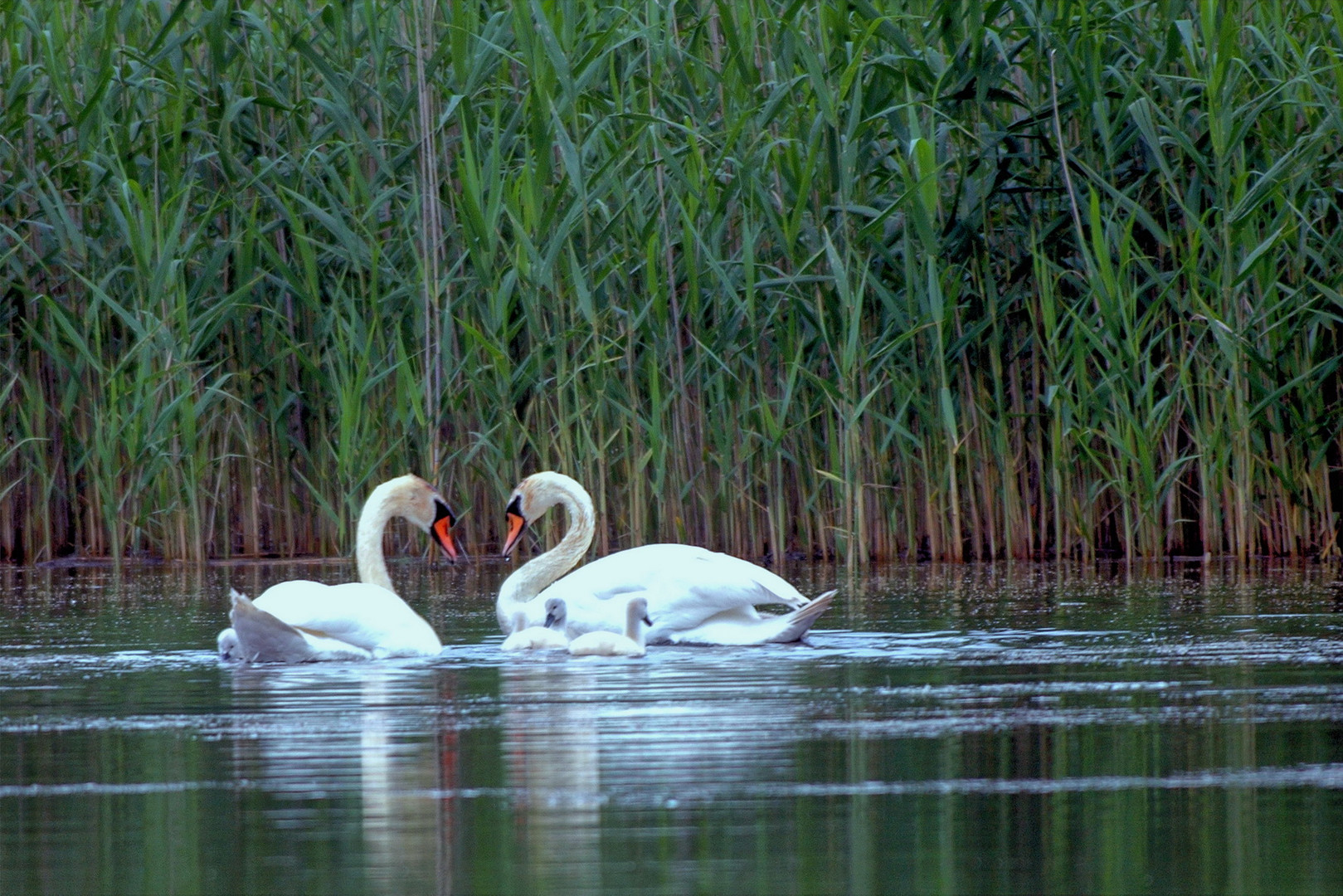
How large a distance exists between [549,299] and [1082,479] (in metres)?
2.60

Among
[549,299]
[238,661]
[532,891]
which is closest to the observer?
[532,891]

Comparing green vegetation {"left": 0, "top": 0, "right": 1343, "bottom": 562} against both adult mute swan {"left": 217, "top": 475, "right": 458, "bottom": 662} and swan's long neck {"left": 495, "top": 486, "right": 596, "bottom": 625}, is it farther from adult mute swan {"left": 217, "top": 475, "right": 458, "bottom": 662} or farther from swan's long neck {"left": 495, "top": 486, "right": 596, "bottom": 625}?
adult mute swan {"left": 217, "top": 475, "right": 458, "bottom": 662}

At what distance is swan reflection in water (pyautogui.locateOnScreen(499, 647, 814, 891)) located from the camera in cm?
339

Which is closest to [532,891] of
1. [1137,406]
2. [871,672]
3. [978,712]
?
[978,712]

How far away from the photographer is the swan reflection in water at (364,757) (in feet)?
10.5

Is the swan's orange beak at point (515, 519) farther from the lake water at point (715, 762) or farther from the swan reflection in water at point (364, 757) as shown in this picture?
the swan reflection in water at point (364, 757)

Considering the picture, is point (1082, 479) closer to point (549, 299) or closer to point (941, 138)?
point (941, 138)

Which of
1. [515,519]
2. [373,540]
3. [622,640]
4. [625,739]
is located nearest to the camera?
[625,739]

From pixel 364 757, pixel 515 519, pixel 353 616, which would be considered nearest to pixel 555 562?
pixel 515 519

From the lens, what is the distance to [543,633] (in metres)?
6.69

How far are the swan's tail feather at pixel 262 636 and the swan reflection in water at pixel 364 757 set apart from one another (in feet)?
0.35

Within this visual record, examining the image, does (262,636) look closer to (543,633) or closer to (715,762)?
(543,633)

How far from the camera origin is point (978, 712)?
467cm

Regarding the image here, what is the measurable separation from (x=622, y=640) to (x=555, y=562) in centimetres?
134
